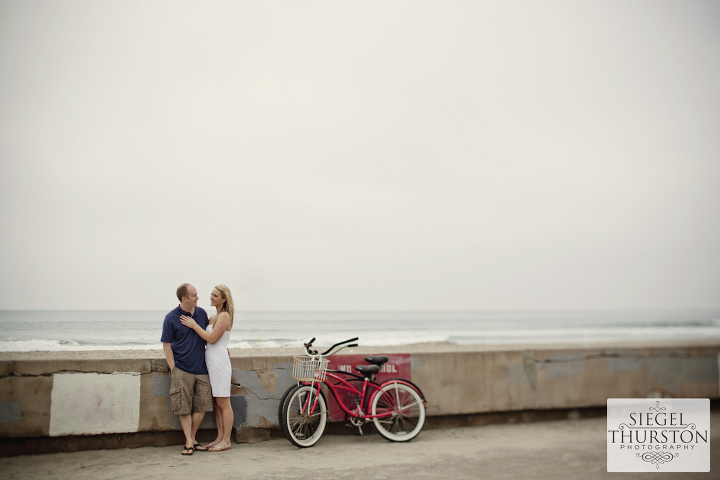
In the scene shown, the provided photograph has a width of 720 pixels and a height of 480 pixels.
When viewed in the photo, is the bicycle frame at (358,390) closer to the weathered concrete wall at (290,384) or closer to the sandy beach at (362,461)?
the sandy beach at (362,461)

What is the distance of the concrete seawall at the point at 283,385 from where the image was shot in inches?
204

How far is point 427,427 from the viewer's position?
22.2 ft

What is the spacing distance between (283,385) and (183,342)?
53.2 inches

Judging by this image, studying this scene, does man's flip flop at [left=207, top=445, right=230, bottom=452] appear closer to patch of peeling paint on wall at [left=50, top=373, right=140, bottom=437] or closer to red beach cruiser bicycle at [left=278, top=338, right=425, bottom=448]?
red beach cruiser bicycle at [left=278, top=338, right=425, bottom=448]

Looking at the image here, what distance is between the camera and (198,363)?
546 cm

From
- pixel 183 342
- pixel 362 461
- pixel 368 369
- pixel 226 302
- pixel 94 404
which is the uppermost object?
pixel 226 302

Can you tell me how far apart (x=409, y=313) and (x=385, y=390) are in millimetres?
32798

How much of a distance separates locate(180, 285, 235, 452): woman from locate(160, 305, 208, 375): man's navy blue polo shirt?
9 centimetres

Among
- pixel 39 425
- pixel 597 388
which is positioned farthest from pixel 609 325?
pixel 39 425
